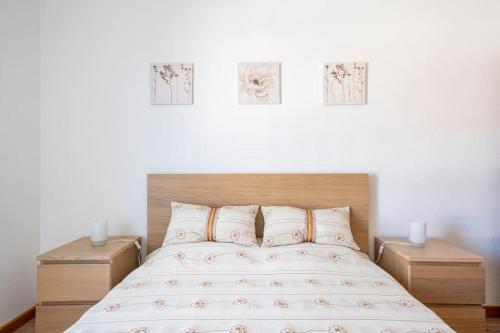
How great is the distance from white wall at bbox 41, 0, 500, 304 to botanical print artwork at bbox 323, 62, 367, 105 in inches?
2.6

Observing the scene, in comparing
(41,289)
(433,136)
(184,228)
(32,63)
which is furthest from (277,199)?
(32,63)

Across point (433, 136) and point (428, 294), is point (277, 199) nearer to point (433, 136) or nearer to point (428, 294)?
point (428, 294)

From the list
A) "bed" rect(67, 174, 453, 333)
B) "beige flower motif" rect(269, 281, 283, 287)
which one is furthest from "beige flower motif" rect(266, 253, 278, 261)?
"beige flower motif" rect(269, 281, 283, 287)

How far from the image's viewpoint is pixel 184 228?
203 centimetres

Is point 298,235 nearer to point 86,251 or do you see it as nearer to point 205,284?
point 205,284

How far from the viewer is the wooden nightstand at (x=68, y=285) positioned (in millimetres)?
1783

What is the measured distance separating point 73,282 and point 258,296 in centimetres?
116

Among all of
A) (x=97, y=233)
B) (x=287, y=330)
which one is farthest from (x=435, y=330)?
(x=97, y=233)

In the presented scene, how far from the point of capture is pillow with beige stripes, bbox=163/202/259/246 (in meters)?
2.00

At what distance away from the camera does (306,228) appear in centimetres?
203

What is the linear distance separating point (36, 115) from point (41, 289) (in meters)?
1.32

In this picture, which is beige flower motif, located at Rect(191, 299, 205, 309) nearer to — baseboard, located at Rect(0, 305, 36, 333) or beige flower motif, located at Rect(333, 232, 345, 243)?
beige flower motif, located at Rect(333, 232, 345, 243)

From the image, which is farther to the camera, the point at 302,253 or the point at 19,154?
the point at 19,154

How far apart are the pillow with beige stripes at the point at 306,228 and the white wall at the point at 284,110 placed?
417 mm
